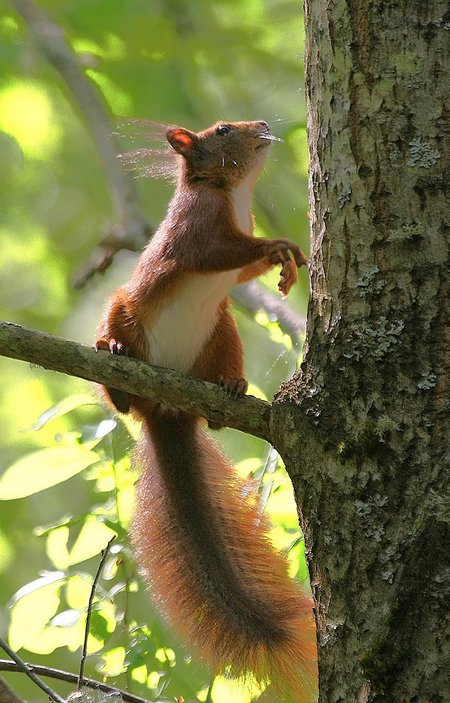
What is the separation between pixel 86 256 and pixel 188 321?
100 inches

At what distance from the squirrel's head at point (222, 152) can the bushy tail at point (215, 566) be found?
644 mm

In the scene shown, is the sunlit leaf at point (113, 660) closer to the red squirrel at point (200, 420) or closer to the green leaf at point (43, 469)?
the red squirrel at point (200, 420)

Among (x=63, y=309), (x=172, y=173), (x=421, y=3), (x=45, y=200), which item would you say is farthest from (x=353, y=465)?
(x=45, y=200)

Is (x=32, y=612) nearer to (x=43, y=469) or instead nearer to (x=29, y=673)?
(x=43, y=469)

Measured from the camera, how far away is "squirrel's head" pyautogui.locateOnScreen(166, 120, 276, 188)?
240 centimetres

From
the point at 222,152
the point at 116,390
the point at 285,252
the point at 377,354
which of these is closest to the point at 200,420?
the point at 116,390

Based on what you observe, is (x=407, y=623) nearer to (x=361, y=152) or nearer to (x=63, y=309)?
(x=361, y=152)

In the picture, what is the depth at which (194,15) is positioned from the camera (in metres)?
4.04

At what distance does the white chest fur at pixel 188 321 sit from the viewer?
223 cm

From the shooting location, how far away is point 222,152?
2.44 m

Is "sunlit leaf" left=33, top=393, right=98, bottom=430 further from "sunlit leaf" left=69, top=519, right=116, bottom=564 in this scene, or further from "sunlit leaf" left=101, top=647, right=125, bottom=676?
"sunlit leaf" left=101, top=647, right=125, bottom=676

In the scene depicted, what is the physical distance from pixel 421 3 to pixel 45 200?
12.6 ft

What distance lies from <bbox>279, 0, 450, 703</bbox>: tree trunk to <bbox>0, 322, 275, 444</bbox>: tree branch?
0.37ft

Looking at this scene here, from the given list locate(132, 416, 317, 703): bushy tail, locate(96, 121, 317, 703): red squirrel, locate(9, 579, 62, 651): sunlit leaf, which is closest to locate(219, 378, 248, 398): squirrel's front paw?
locate(96, 121, 317, 703): red squirrel
